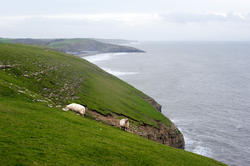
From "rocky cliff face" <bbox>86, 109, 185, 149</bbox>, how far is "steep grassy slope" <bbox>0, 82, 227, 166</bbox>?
1177cm

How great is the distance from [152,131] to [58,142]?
30.9 meters

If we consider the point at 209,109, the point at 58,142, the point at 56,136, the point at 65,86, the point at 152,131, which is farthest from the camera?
the point at 209,109

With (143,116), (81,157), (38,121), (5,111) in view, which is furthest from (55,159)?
(143,116)

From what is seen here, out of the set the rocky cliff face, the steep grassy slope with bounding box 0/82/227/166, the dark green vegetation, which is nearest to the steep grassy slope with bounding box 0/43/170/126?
the dark green vegetation

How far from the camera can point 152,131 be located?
50094 millimetres

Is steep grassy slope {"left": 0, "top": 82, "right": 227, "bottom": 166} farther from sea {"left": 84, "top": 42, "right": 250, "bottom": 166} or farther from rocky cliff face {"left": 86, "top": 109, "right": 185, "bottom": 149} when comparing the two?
sea {"left": 84, "top": 42, "right": 250, "bottom": 166}

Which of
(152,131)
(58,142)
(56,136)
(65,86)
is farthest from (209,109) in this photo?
(58,142)

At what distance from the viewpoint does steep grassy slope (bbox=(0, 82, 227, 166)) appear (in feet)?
62.8

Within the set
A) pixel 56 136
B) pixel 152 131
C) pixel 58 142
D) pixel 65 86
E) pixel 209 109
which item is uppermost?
pixel 65 86

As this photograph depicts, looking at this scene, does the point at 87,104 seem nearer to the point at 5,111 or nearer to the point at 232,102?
the point at 5,111

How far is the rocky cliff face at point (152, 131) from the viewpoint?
141 feet

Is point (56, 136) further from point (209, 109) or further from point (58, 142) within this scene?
point (209, 109)

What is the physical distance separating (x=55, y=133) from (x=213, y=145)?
46.9 metres

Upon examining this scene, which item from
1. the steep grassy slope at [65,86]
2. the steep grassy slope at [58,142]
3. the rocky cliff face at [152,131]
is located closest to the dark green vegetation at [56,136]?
the steep grassy slope at [58,142]
